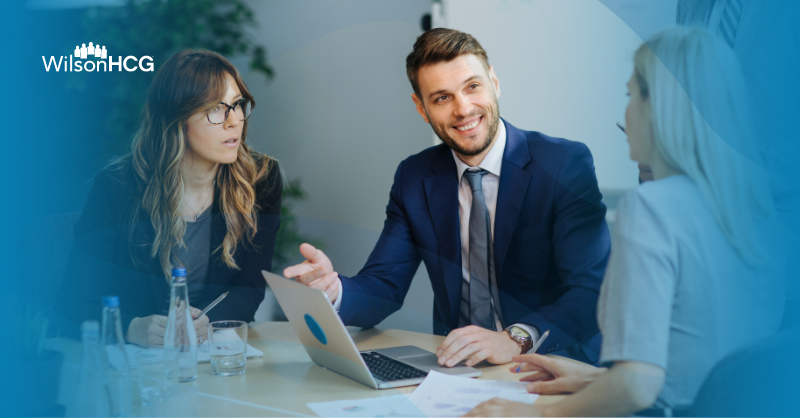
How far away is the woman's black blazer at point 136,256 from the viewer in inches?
62.8

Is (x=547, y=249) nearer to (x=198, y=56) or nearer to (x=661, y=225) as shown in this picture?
(x=661, y=225)

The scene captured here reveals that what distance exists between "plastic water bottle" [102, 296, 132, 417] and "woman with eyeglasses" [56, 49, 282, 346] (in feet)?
2.68

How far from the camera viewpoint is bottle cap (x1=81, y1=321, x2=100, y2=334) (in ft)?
2.60

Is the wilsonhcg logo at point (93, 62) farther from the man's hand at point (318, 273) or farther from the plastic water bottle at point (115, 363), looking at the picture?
the plastic water bottle at point (115, 363)

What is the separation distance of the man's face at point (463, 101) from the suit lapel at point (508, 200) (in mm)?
104

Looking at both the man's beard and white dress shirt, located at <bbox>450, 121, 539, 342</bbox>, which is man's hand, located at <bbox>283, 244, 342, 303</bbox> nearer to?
white dress shirt, located at <bbox>450, 121, 539, 342</bbox>


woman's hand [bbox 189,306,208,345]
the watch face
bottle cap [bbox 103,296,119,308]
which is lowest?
the watch face

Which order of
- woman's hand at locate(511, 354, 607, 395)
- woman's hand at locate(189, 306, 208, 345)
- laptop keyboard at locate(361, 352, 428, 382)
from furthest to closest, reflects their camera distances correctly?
woman's hand at locate(189, 306, 208, 345), laptop keyboard at locate(361, 352, 428, 382), woman's hand at locate(511, 354, 607, 395)

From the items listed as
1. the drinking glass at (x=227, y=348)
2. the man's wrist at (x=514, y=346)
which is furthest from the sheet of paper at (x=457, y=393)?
the drinking glass at (x=227, y=348)

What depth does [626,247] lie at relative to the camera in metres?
0.71

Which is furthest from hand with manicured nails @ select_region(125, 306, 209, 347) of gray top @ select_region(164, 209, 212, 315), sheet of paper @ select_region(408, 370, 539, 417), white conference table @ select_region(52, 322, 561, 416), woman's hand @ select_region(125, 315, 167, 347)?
sheet of paper @ select_region(408, 370, 539, 417)

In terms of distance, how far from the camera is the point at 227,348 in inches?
42.1

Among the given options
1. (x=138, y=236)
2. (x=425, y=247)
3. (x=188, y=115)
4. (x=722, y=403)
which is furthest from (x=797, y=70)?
(x=138, y=236)
